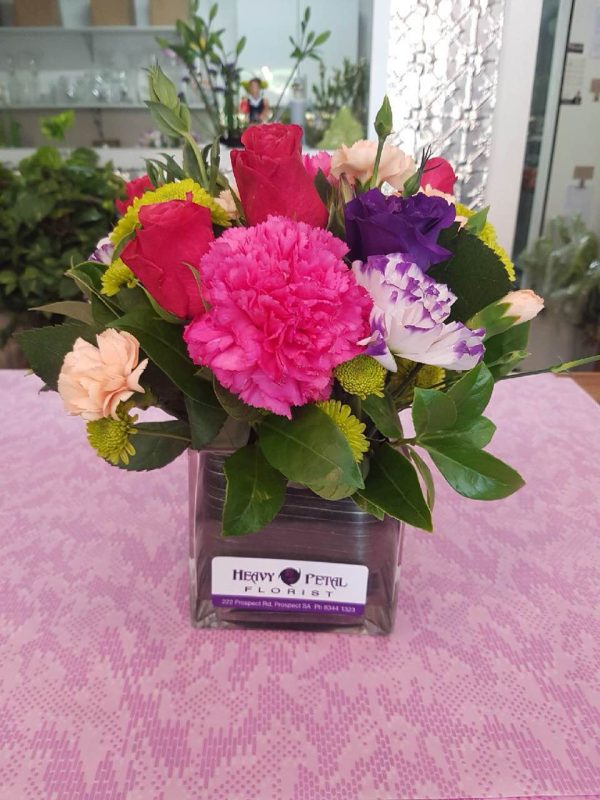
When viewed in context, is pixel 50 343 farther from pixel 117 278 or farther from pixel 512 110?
pixel 512 110

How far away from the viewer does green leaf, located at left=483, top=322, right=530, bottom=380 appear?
49 centimetres

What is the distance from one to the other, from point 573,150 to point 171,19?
6.62 feet

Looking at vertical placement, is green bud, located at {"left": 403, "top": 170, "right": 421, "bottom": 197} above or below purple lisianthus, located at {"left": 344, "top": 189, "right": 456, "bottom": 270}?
above

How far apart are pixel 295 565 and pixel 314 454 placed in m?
0.15

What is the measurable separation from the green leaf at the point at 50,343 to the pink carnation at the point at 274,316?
120 mm

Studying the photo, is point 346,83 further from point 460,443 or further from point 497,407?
point 460,443

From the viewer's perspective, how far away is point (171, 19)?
10.4ft

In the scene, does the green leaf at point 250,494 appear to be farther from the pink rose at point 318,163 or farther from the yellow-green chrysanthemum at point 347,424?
the pink rose at point 318,163

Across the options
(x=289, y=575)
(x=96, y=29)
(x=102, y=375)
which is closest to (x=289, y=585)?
(x=289, y=575)

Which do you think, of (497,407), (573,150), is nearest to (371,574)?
(497,407)

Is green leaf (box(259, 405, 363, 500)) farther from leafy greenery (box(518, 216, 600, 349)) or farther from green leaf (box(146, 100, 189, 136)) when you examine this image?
leafy greenery (box(518, 216, 600, 349))

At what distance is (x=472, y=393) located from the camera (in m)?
0.43

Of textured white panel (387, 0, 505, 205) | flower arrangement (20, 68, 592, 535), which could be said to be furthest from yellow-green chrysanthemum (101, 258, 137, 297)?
textured white panel (387, 0, 505, 205)

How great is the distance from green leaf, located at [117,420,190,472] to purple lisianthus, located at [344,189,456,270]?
18cm
